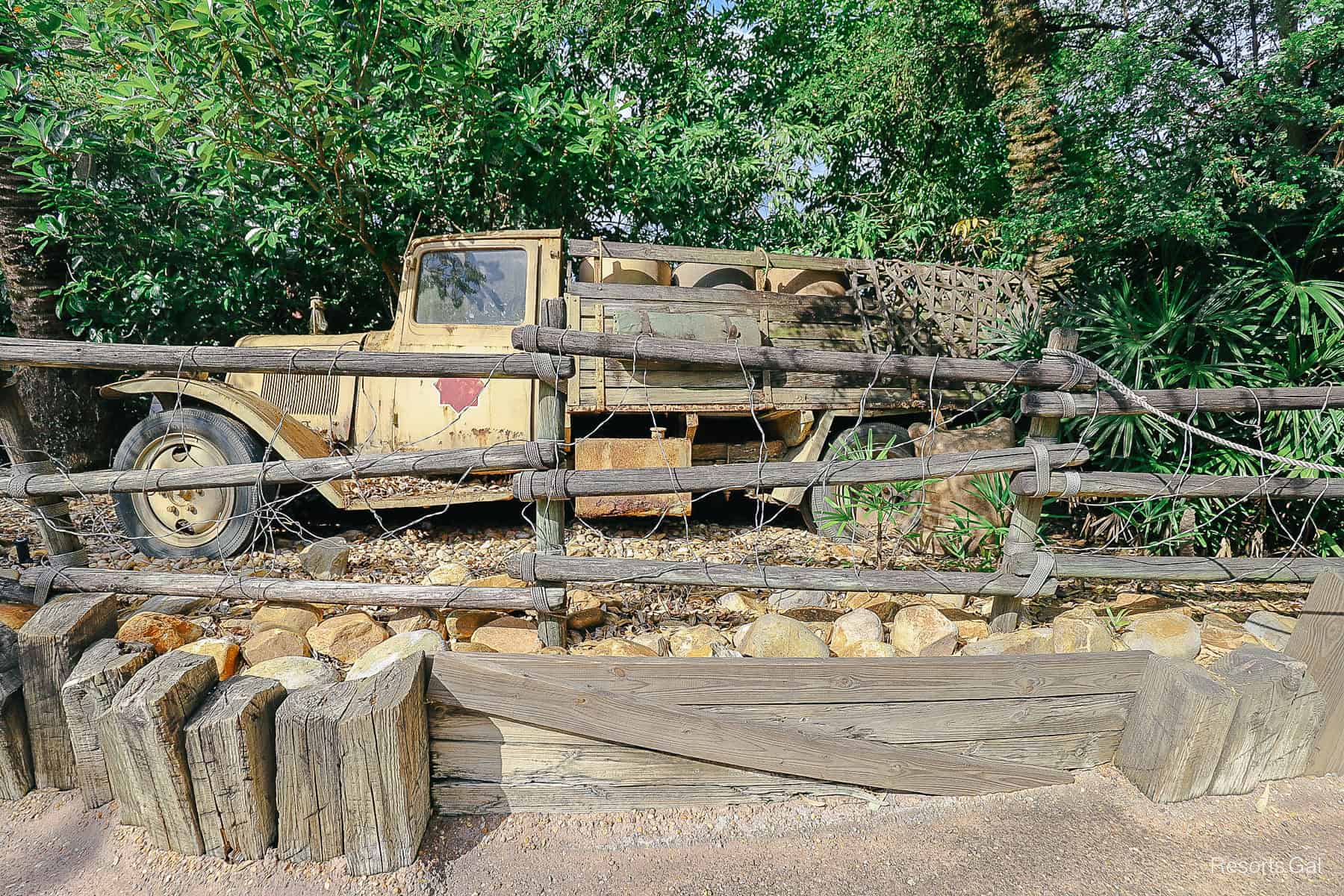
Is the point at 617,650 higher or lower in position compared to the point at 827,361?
lower

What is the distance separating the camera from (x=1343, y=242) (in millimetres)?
3828

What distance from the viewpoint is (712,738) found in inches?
78.5

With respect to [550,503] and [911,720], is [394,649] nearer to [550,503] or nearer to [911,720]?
[550,503]

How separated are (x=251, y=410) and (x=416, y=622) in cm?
180

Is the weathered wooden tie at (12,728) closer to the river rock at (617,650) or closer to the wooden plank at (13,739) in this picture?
the wooden plank at (13,739)

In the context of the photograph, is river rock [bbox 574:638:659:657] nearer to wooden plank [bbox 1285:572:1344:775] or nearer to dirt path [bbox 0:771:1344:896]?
dirt path [bbox 0:771:1344:896]

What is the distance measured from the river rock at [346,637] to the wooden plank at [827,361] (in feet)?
4.83

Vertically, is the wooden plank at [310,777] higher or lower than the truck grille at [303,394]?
lower

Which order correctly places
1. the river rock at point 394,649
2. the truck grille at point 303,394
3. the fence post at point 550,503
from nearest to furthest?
the river rock at point 394,649, the fence post at point 550,503, the truck grille at point 303,394

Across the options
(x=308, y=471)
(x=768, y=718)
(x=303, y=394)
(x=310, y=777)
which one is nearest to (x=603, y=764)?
(x=768, y=718)

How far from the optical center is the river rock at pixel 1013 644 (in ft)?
8.52

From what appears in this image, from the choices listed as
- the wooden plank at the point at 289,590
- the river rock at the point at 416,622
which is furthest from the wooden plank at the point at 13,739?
the river rock at the point at 416,622

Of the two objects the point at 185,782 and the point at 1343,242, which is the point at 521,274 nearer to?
the point at 185,782

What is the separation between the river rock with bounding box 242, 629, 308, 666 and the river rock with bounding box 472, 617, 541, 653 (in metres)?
0.65
